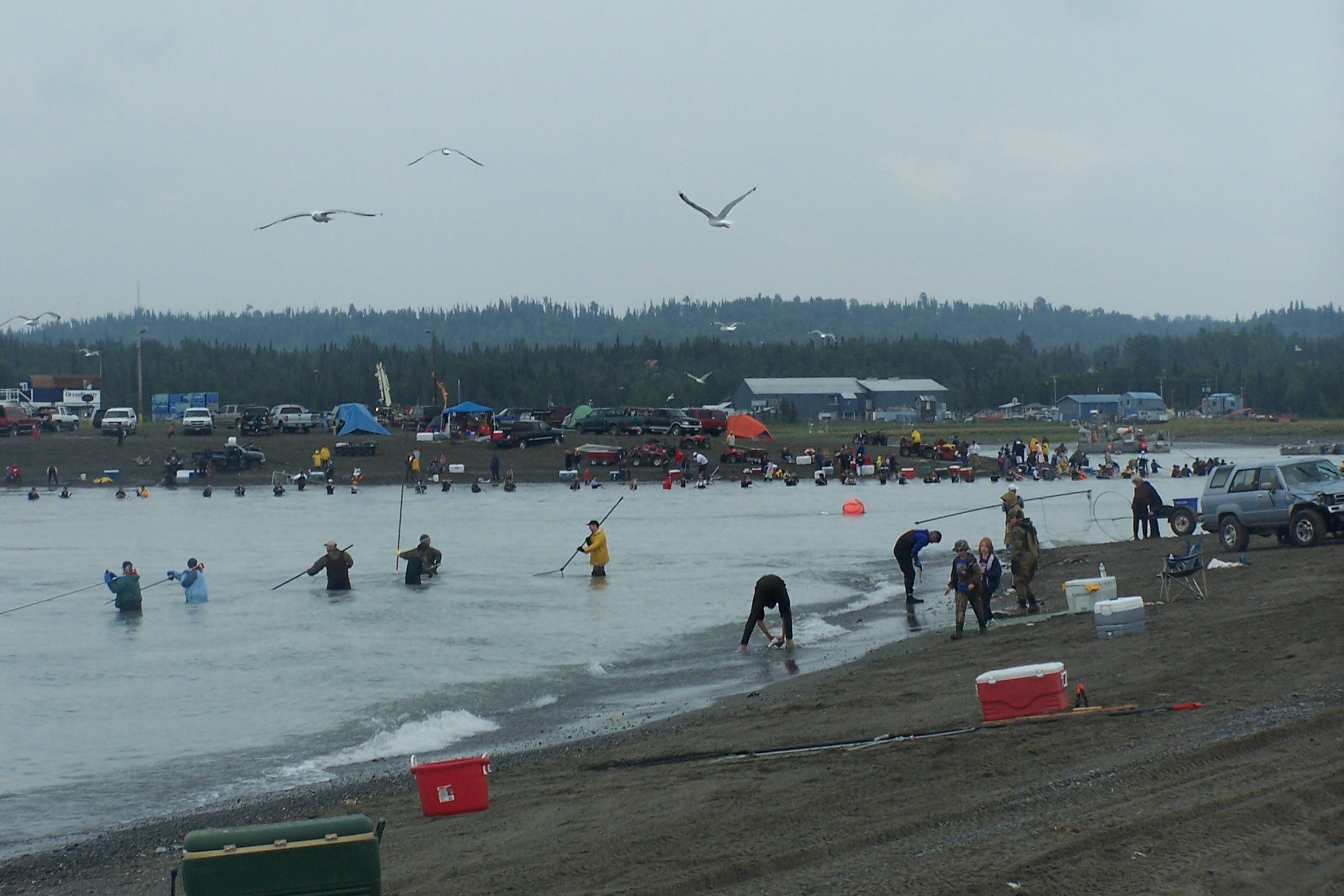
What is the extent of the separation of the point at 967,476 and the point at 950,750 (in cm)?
4975

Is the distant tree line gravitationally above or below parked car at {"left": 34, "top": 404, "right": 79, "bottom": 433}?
above

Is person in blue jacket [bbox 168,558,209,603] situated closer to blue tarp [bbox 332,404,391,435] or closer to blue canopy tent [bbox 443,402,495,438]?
blue canopy tent [bbox 443,402,495,438]

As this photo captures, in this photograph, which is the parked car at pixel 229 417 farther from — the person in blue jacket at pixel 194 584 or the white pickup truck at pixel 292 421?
the person in blue jacket at pixel 194 584

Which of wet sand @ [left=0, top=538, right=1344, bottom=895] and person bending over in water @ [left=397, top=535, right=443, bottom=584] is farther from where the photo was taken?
person bending over in water @ [left=397, top=535, right=443, bottom=584]

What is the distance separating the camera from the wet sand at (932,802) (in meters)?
6.05

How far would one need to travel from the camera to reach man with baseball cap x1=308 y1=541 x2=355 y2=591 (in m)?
23.7

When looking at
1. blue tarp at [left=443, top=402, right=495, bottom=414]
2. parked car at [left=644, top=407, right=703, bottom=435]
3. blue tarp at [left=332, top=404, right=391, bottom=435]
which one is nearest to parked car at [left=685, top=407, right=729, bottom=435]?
parked car at [left=644, top=407, right=703, bottom=435]

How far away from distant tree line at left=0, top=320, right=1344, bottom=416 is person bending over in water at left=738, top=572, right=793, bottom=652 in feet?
349

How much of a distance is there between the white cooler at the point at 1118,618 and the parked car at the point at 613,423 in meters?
51.1

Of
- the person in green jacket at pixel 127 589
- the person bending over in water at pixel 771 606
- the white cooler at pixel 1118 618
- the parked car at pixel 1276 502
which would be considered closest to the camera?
the white cooler at pixel 1118 618

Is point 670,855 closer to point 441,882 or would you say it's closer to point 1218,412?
point 441,882

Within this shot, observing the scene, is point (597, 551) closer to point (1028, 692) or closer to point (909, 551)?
point (909, 551)

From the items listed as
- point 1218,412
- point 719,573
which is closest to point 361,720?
point 719,573

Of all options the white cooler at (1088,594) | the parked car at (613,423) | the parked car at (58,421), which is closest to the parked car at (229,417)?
the parked car at (58,421)
